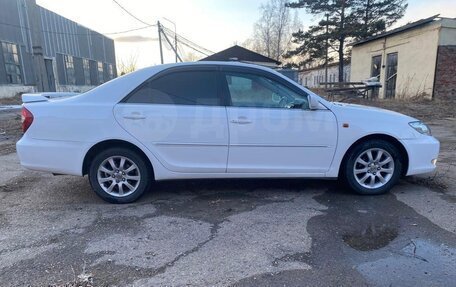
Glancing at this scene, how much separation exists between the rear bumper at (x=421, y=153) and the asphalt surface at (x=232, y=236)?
0.35 metres

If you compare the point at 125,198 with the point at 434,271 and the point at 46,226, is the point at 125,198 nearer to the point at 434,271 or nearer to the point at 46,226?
the point at 46,226

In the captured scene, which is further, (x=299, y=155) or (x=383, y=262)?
(x=299, y=155)

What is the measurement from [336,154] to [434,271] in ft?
5.91

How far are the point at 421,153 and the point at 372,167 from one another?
0.64 meters

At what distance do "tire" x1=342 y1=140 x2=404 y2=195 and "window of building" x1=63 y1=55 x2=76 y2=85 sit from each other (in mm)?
34151

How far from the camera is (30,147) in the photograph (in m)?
4.02

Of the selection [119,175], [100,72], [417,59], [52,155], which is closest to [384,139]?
[119,175]

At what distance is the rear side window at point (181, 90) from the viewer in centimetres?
408

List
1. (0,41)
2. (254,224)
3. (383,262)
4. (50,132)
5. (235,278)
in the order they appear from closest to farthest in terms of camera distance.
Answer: (235,278)
(383,262)
(254,224)
(50,132)
(0,41)

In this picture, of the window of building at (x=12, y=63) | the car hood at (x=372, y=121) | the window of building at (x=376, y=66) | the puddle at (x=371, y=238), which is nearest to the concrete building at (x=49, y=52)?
the window of building at (x=12, y=63)

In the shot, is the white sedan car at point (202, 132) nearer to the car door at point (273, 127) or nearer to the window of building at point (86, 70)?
the car door at point (273, 127)

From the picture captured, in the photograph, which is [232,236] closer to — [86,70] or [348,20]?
[348,20]

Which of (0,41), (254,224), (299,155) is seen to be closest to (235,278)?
(254,224)

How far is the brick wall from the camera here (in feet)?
55.8
